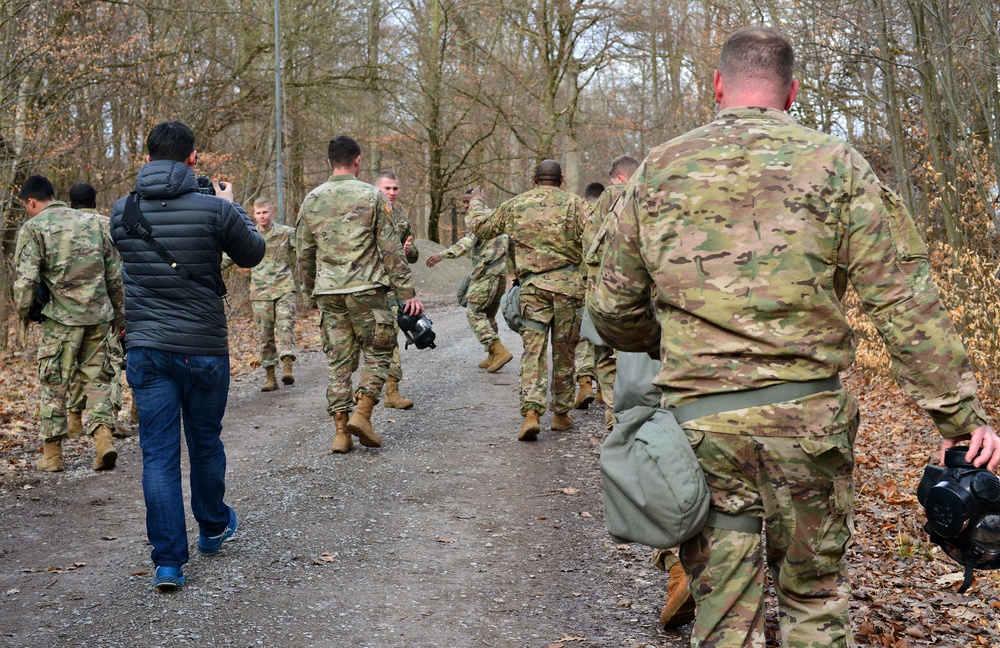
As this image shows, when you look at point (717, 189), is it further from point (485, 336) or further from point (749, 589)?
point (485, 336)

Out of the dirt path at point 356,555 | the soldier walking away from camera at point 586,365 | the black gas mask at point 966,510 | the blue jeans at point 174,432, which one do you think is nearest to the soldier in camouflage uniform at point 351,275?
the dirt path at point 356,555

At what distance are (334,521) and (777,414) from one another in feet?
13.7

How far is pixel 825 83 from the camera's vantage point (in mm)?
11969

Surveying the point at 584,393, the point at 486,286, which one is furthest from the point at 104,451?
the point at 486,286

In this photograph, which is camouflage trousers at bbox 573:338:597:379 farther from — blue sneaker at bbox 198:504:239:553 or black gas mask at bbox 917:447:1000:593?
black gas mask at bbox 917:447:1000:593

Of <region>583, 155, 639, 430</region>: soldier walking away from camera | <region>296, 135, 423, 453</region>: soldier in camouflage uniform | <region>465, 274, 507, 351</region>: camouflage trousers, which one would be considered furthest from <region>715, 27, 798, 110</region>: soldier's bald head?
<region>465, 274, 507, 351</region>: camouflage trousers

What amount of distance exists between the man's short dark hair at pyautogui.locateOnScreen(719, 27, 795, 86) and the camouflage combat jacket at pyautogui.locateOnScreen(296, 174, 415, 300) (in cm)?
509

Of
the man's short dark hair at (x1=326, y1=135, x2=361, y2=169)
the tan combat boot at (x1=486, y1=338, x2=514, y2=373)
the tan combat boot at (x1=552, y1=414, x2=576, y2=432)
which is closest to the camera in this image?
the man's short dark hair at (x1=326, y1=135, x2=361, y2=169)

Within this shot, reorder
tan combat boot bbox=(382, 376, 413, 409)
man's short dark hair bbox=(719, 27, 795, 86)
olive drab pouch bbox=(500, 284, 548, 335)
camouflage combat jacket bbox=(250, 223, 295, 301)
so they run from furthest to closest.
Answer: camouflage combat jacket bbox=(250, 223, 295, 301), tan combat boot bbox=(382, 376, 413, 409), olive drab pouch bbox=(500, 284, 548, 335), man's short dark hair bbox=(719, 27, 795, 86)

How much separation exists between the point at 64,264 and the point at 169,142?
3528 millimetres

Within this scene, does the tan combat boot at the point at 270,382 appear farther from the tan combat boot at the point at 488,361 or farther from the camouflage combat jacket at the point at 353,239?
the camouflage combat jacket at the point at 353,239

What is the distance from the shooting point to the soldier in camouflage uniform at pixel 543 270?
8578 mm

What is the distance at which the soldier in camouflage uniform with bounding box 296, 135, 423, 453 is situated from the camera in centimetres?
788

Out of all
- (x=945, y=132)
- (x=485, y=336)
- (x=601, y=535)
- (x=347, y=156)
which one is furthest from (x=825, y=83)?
(x=601, y=535)
